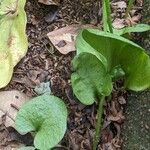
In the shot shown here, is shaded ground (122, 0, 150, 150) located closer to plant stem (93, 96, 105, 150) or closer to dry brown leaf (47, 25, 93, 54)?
plant stem (93, 96, 105, 150)

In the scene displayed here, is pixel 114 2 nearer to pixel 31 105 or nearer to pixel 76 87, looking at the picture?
pixel 76 87

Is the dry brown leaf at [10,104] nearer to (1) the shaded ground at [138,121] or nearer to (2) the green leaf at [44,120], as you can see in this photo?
(2) the green leaf at [44,120]

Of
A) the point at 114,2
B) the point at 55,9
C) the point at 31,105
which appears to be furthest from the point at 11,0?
the point at 31,105

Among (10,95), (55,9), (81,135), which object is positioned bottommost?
(81,135)

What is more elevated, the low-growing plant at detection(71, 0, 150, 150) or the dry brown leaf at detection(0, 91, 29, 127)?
the low-growing plant at detection(71, 0, 150, 150)

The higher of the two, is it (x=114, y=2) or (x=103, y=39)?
(x=103, y=39)

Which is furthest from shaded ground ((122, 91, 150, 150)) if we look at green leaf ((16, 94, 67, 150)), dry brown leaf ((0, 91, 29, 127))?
dry brown leaf ((0, 91, 29, 127))
